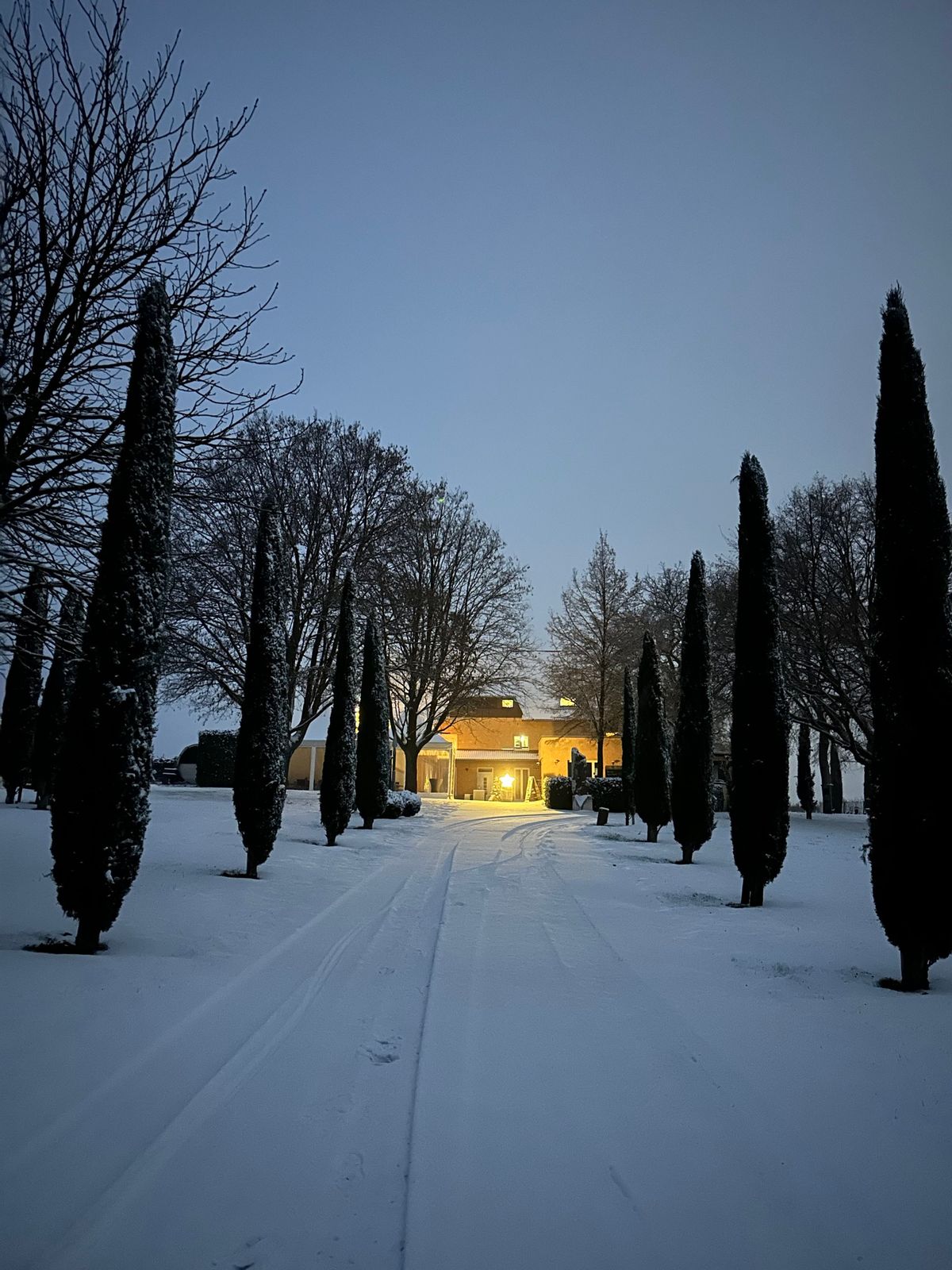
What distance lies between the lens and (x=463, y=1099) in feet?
10.9

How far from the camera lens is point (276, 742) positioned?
10.4m

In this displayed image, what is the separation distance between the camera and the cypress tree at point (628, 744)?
2245 centimetres

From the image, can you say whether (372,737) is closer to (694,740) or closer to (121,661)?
(694,740)

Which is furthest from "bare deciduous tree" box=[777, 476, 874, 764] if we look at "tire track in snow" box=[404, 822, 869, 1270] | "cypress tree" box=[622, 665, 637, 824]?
"tire track in snow" box=[404, 822, 869, 1270]

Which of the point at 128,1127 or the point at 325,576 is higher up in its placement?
the point at 325,576

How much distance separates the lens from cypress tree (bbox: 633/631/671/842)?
55.5 feet

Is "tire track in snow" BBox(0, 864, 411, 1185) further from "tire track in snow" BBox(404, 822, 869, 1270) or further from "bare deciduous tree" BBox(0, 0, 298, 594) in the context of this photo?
"bare deciduous tree" BBox(0, 0, 298, 594)

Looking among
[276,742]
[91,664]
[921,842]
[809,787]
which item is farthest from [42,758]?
[809,787]

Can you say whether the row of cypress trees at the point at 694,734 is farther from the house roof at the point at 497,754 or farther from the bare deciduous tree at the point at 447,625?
the house roof at the point at 497,754

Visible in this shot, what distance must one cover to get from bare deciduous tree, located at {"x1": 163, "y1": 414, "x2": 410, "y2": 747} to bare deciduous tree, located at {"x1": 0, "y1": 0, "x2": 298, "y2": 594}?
9479 millimetres

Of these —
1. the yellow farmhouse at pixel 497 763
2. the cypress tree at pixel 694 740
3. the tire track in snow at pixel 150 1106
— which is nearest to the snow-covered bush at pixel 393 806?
the cypress tree at pixel 694 740

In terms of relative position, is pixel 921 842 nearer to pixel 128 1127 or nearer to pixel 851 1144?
pixel 851 1144

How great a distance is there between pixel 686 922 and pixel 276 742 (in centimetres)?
624

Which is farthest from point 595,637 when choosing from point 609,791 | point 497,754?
point 497,754
